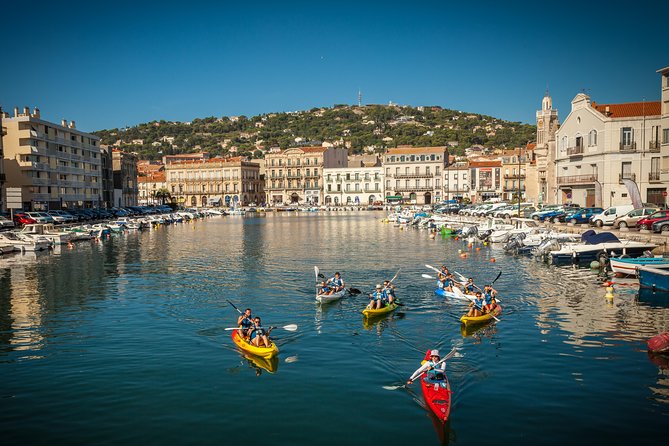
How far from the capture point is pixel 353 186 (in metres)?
143

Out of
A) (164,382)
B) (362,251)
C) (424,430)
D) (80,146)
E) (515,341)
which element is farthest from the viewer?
(80,146)

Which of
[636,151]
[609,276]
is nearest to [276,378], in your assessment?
[609,276]

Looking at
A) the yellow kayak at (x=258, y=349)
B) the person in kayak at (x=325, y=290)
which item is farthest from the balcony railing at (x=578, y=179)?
the yellow kayak at (x=258, y=349)

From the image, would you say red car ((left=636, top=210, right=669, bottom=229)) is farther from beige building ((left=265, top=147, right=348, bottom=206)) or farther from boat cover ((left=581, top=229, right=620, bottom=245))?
beige building ((left=265, top=147, right=348, bottom=206))

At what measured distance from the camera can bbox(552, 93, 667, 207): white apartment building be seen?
58.6 m

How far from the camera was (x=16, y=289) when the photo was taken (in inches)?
1330

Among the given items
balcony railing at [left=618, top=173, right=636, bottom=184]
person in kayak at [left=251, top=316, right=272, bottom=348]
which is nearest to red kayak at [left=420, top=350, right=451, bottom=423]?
person in kayak at [left=251, top=316, right=272, bottom=348]

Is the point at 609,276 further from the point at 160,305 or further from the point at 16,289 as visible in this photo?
the point at 16,289

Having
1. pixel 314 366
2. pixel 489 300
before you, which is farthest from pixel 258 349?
pixel 489 300

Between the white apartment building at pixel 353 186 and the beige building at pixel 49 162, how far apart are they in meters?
58.9

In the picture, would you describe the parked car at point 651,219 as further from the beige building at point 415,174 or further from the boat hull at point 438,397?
the beige building at point 415,174

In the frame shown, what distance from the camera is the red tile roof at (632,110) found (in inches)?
2354

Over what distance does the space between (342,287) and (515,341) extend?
35.4 feet

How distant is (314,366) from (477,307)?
358 inches
